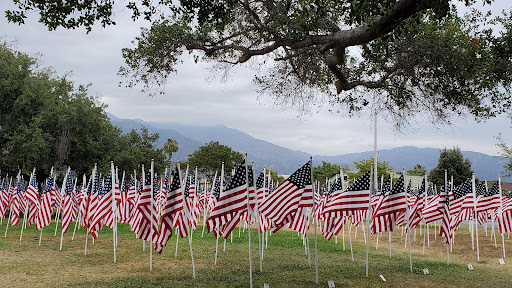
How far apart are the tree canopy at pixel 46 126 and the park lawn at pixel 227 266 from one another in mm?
10829

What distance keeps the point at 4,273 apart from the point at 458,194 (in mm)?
15594

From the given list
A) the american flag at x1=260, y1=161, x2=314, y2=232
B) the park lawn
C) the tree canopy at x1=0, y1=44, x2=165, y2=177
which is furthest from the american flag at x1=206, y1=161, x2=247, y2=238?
the tree canopy at x1=0, y1=44, x2=165, y2=177

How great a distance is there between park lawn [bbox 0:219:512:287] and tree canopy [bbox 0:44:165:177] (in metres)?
10.8

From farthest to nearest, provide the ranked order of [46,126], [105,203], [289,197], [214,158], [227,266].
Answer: [214,158] < [46,126] < [105,203] < [227,266] < [289,197]

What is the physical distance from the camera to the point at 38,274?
11.9 metres

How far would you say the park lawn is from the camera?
37.4 feet

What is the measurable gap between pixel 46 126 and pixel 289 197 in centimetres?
2772

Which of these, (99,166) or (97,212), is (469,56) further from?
(99,166)

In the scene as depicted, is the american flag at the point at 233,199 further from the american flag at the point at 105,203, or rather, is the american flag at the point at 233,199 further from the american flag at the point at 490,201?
the american flag at the point at 490,201

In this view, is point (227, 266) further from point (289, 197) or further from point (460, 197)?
point (460, 197)

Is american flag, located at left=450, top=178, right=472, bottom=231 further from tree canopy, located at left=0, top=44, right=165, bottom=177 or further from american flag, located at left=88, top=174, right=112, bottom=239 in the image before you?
tree canopy, located at left=0, top=44, right=165, bottom=177

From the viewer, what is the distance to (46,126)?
3291 centimetres

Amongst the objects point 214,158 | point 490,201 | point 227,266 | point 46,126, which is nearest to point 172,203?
point 227,266

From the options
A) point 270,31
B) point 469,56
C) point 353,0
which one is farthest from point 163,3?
point 469,56
